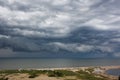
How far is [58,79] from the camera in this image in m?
69.9

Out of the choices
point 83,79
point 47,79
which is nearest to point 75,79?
point 83,79

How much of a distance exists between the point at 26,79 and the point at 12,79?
4773mm

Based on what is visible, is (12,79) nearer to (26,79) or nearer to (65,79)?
(26,79)

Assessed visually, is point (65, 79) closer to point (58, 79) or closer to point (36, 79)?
point (58, 79)

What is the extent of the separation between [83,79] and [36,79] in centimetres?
1607

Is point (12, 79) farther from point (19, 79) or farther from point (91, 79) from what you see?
point (91, 79)

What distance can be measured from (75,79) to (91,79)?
218 inches

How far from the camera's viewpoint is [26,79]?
234 ft

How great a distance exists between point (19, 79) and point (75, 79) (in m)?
18.7

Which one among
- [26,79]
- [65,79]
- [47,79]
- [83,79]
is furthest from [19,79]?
[83,79]

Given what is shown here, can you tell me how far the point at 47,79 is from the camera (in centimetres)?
6925

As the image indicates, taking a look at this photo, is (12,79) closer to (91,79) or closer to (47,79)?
(47,79)

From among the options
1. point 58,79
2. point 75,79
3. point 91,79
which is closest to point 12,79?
point 58,79

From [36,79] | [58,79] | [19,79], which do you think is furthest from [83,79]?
[19,79]
